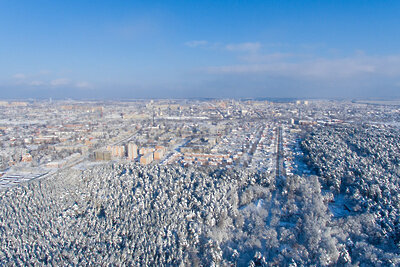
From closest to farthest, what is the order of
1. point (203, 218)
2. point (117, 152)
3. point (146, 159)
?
point (203, 218), point (146, 159), point (117, 152)

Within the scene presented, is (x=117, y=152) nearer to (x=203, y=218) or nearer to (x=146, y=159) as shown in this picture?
(x=146, y=159)

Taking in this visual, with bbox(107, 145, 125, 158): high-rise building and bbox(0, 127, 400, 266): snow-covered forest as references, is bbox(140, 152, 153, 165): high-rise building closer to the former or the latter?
bbox(0, 127, 400, 266): snow-covered forest

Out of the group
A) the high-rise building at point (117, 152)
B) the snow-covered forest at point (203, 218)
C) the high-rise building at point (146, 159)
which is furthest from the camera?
the high-rise building at point (117, 152)

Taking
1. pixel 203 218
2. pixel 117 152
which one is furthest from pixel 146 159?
pixel 203 218

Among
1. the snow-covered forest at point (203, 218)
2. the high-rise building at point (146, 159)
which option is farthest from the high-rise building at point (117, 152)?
the snow-covered forest at point (203, 218)

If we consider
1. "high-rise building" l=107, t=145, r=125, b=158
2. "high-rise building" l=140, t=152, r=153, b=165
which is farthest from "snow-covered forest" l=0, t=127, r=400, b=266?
"high-rise building" l=107, t=145, r=125, b=158

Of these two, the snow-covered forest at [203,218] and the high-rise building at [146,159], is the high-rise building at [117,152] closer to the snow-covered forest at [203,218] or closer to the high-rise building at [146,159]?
the high-rise building at [146,159]

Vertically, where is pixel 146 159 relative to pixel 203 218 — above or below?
above

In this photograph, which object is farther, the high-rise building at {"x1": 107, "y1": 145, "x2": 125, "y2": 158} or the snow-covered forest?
the high-rise building at {"x1": 107, "y1": 145, "x2": 125, "y2": 158}

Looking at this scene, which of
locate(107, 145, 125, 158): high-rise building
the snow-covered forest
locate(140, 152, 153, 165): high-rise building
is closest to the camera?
the snow-covered forest
